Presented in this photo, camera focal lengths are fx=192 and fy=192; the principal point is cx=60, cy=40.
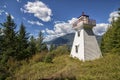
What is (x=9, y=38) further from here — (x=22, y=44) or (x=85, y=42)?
(x=85, y=42)

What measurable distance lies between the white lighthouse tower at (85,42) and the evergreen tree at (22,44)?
11.3 m

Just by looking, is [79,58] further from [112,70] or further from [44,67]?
[112,70]

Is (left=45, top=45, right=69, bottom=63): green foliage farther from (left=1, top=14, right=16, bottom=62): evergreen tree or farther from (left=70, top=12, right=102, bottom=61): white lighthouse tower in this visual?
(left=1, top=14, right=16, bottom=62): evergreen tree

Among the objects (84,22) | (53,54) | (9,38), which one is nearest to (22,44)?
(9,38)

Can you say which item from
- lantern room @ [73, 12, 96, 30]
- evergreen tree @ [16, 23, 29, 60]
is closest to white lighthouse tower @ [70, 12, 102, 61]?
lantern room @ [73, 12, 96, 30]

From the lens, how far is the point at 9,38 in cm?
3772

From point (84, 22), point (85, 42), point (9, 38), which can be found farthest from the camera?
point (9, 38)

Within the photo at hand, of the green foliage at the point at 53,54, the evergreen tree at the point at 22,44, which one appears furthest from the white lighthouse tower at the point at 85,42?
the evergreen tree at the point at 22,44

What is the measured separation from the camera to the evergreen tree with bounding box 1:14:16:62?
3528 cm

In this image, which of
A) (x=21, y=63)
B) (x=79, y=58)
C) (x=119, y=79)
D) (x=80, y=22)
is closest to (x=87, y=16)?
(x=80, y=22)

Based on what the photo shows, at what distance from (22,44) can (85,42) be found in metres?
16.2

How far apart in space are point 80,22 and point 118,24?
22.6 feet

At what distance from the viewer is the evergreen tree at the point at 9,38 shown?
35.3m

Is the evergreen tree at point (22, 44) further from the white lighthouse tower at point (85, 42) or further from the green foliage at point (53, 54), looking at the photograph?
the white lighthouse tower at point (85, 42)
